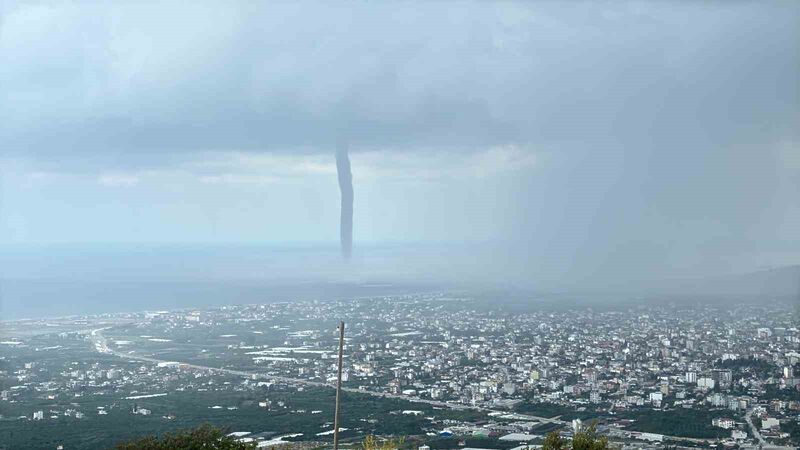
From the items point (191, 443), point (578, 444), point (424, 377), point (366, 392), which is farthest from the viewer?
point (424, 377)

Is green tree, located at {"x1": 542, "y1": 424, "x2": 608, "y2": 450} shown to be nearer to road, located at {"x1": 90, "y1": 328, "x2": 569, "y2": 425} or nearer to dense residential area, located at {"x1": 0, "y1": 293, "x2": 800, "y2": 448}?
dense residential area, located at {"x1": 0, "y1": 293, "x2": 800, "y2": 448}

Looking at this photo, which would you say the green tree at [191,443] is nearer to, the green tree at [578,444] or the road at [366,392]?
the green tree at [578,444]

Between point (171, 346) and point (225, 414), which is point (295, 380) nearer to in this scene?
point (225, 414)

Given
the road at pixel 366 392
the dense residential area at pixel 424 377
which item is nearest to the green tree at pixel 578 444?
the dense residential area at pixel 424 377

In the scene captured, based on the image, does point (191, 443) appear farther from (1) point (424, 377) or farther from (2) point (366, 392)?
(1) point (424, 377)

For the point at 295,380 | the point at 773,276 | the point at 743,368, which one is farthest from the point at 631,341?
the point at 773,276

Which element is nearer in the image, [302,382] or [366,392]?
[366,392]

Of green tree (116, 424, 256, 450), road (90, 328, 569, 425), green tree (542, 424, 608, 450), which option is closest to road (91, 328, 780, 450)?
road (90, 328, 569, 425)

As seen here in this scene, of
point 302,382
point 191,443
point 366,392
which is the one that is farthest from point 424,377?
point 191,443
